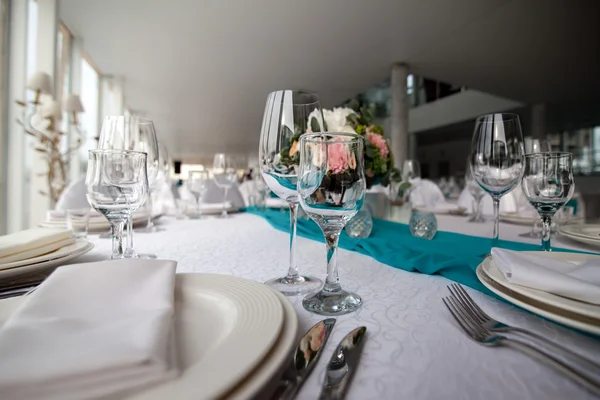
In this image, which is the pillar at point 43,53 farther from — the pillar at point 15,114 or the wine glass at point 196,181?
the wine glass at point 196,181

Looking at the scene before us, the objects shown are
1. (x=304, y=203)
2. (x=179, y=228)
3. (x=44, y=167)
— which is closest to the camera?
(x=304, y=203)

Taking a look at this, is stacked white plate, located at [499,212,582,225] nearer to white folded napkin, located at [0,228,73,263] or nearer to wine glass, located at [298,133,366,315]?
wine glass, located at [298,133,366,315]

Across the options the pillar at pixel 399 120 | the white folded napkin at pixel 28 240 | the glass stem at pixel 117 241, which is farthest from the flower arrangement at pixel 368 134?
the pillar at pixel 399 120

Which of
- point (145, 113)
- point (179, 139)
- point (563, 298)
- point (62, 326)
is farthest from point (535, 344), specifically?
point (179, 139)

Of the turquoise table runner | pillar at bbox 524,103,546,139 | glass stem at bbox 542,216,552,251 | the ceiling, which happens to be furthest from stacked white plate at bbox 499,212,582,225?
pillar at bbox 524,103,546,139

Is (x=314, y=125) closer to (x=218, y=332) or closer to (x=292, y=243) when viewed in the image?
(x=292, y=243)

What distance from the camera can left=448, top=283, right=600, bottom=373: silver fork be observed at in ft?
0.86

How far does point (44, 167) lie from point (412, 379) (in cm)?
531

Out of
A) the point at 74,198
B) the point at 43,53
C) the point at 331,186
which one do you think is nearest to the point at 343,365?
the point at 331,186

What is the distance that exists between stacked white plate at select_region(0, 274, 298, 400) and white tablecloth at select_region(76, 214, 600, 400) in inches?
1.8

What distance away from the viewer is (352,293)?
476 millimetres

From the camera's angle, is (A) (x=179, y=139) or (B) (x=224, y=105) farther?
(A) (x=179, y=139)

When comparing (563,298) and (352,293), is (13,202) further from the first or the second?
(563,298)

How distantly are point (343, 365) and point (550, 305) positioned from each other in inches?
8.7
